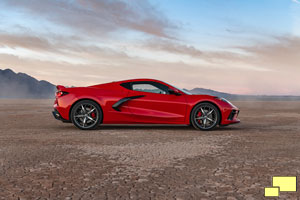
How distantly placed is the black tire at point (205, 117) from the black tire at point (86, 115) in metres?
2.32

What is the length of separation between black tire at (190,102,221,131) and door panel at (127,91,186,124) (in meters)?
0.28

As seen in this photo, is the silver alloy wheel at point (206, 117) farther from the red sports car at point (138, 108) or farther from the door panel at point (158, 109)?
the door panel at point (158, 109)

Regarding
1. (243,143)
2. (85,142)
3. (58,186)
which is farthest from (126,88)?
(58,186)

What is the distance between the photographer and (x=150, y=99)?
8.38m

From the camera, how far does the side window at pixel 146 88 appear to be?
8.55 m

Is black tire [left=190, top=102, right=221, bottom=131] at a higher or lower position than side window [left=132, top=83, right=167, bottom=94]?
Answer: lower

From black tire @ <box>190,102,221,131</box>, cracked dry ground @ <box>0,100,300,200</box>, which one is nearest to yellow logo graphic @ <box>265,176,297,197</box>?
cracked dry ground @ <box>0,100,300,200</box>

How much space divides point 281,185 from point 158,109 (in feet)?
16.3

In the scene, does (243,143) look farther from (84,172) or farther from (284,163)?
(84,172)

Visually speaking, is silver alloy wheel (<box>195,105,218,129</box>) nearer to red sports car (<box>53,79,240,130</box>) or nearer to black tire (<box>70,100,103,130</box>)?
red sports car (<box>53,79,240,130</box>)

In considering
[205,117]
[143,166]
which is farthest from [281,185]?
[205,117]

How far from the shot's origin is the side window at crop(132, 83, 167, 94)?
28.0ft

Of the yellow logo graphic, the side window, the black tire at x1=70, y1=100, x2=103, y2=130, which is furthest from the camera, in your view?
the side window

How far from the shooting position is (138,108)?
27.5 ft
